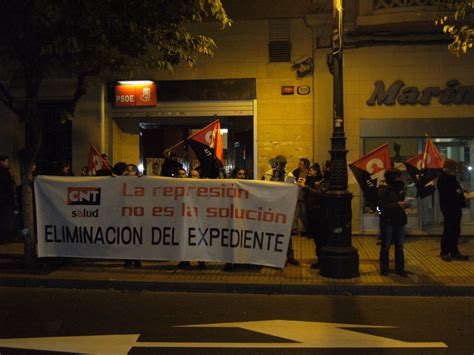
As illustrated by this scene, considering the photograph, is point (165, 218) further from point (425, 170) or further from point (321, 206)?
point (425, 170)

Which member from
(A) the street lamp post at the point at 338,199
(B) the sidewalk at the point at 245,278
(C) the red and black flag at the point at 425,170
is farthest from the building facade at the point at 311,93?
(A) the street lamp post at the point at 338,199

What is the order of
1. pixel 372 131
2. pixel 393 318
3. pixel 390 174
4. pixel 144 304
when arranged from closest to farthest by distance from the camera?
pixel 393 318
pixel 144 304
pixel 390 174
pixel 372 131

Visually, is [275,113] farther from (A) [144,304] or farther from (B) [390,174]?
(A) [144,304]

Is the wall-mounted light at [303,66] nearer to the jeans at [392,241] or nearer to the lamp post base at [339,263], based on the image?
the jeans at [392,241]

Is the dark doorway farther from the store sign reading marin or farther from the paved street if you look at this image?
the paved street

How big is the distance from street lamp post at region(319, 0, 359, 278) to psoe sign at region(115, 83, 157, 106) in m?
6.20

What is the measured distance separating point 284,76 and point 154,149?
397 centimetres

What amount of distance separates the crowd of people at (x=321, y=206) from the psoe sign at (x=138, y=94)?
256cm

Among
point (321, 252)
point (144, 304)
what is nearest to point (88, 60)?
point (144, 304)

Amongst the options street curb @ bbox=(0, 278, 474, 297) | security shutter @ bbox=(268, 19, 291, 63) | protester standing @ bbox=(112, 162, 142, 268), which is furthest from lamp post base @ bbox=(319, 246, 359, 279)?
security shutter @ bbox=(268, 19, 291, 63)

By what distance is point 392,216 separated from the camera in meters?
8.55

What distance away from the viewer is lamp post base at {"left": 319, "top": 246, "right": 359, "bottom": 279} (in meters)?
8.45

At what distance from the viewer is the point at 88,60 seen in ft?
30.0

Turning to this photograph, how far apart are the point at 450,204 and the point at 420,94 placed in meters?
3.76
